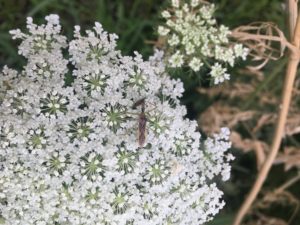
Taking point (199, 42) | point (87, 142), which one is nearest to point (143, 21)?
point (199, 42)

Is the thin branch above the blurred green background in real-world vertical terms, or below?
below

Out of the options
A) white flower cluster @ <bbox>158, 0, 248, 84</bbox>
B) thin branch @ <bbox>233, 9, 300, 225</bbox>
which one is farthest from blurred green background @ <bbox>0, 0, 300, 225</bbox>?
white flower cluster @ <bbox>158, 0, 248, 84</bbox>

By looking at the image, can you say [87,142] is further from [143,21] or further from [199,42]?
[143,21]

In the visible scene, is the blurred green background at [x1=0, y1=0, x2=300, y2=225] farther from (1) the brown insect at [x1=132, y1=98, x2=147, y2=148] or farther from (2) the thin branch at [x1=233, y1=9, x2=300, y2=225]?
(1) the brown insect at [x1=132, y1=98, x2=147, y2=148]

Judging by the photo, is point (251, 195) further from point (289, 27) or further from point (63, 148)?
point (63, 148)

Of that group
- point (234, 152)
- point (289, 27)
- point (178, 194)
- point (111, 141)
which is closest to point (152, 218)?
point (178, 194)

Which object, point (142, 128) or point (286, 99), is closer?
point (142, 128)
